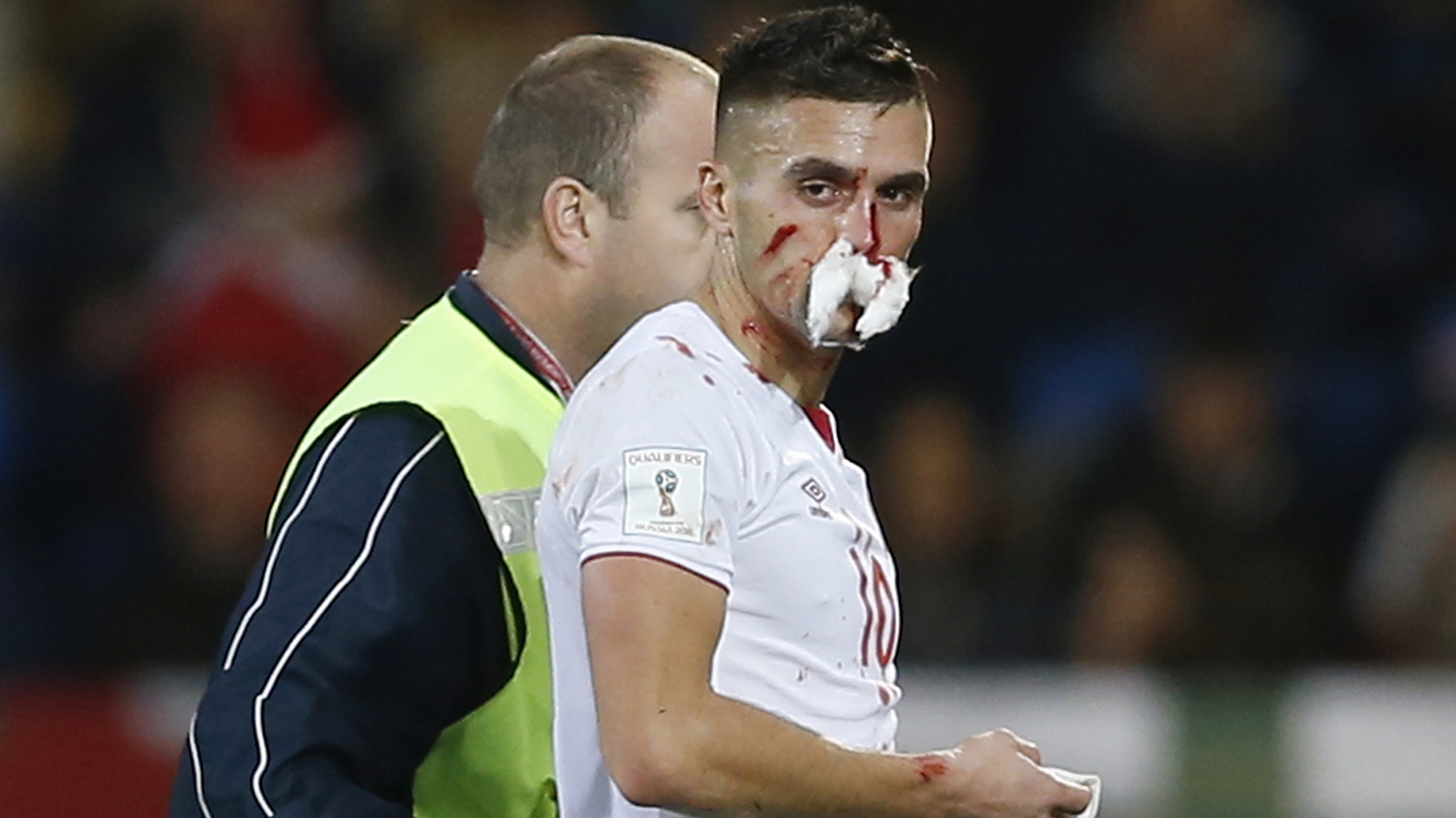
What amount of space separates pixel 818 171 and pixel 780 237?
0.28ft

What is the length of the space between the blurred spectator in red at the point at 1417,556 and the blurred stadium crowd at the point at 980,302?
1 centimetres

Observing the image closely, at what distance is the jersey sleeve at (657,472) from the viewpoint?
2.57m

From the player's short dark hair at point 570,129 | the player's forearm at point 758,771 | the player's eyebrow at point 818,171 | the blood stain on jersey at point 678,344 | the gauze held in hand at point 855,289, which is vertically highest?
the player's short dark hair at point 570,129

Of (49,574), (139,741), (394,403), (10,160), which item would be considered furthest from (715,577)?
(10,160)

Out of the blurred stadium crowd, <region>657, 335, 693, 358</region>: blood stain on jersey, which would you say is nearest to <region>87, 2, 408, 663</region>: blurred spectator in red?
the blurred stadium crowd

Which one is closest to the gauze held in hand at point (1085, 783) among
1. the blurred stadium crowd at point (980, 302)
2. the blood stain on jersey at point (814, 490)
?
the blood stain on jersey at point (814, 490)

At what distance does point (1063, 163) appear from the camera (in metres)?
7.97

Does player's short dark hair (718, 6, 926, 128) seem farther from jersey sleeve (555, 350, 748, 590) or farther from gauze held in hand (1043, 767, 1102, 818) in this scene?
gauze held in hand (1043, 767, 1102, 818)

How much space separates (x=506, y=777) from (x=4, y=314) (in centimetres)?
501

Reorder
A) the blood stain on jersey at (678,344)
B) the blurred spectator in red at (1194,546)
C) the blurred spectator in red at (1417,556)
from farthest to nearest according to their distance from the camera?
the blurred spectator in red at (1417,556)
the blurred spectator in red at (1194,546)
the blood stain on jersey at (678,344)

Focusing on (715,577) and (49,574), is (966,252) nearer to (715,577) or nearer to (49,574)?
(49,574)

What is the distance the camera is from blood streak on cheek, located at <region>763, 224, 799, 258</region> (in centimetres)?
279

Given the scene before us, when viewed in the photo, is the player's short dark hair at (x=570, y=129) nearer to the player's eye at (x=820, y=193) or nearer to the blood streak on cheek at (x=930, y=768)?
the player's eye at (x=820, y=193)

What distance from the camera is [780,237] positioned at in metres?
2.80
